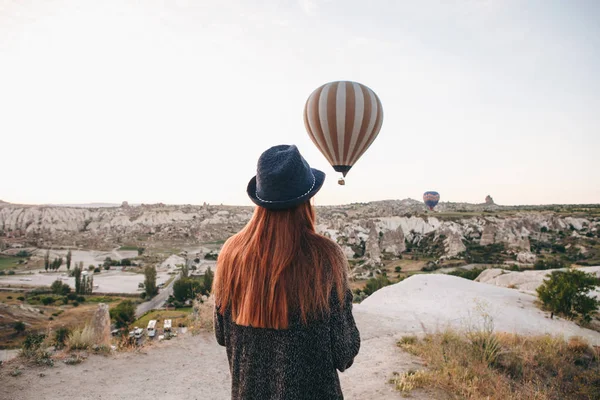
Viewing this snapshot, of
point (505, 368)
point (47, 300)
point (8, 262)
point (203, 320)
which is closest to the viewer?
point (505, 368)

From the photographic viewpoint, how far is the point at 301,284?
1.17 m

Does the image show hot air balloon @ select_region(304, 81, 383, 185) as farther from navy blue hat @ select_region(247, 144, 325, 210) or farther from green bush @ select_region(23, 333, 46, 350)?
navy blue hat @ select_region(247, 144, 325, 210)

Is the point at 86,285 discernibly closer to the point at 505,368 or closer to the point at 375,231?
the point at 375,231

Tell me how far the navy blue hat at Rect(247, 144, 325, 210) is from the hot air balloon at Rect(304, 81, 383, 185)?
8.60 metres

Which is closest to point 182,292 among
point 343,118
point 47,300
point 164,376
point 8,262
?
point 47,300


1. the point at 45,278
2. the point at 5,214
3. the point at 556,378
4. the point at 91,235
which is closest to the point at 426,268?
the point at 556,378

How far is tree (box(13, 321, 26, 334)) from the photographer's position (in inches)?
469

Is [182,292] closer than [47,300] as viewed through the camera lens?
Yes

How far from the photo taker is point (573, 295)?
9.21m

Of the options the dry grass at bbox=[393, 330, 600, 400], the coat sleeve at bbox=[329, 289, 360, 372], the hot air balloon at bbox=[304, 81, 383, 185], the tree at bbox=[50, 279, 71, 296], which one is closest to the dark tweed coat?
the coat sleeve at bbox=[329, 289, 360, 372]

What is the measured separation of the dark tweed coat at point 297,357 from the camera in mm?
1199

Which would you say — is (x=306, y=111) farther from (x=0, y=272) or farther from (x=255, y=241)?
(x=0, y=272)

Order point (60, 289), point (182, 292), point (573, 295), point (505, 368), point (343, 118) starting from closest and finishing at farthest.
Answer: point (505, 368) < point (573, 295) < point (343, 118) < point (182, 292) < point (60, 289)

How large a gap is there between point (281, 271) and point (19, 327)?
15364 mm
